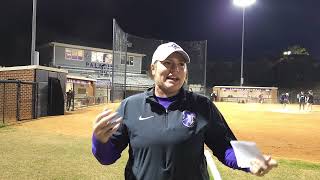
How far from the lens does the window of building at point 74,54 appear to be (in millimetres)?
62031

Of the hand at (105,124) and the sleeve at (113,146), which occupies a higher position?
the hand at (105,124)

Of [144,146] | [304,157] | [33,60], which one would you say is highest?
[33,60]

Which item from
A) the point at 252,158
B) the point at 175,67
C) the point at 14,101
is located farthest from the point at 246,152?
the point at 14,101

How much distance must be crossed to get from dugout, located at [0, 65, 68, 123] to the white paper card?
18859 mm

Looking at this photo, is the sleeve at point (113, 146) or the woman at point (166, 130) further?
the sleeve at point (113, 146)

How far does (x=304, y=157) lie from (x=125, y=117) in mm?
9323

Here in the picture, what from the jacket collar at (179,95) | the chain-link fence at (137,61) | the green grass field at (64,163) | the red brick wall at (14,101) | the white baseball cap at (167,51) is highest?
the chain-link fence at (137,61)

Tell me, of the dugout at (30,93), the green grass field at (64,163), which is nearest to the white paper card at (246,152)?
the green grass field at (64,163)

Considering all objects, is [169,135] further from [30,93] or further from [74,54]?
[74,54]

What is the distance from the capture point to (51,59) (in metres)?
61.7

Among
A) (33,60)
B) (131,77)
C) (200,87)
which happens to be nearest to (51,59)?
(131,77)

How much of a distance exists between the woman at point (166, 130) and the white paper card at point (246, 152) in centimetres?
10

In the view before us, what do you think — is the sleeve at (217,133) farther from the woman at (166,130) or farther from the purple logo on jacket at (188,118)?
the purple logo on jacket at (188,118)

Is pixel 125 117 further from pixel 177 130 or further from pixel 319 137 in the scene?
pixel 319 137
